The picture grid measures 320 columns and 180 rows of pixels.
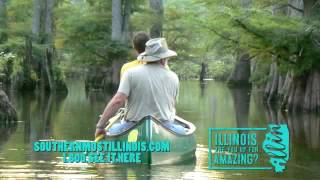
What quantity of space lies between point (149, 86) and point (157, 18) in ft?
89.8

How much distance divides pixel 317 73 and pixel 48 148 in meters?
12.5

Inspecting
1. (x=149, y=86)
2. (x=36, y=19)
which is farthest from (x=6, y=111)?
(x=36, y=19)

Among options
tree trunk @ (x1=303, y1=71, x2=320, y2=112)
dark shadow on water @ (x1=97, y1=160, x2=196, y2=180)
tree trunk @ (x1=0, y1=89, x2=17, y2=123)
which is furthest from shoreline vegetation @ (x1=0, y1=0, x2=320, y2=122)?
dark shadow on water @ (x1=97, y1=160, x2=196, y2=180)

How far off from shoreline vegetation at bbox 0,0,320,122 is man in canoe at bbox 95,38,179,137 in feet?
33.5

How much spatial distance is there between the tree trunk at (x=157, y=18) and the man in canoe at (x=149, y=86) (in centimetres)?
2712

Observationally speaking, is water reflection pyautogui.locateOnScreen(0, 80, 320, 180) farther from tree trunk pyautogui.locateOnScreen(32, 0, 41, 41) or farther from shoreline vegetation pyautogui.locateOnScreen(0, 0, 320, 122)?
tree trunk pyautogui.locateOnScreen(32, 0, 41, 41)

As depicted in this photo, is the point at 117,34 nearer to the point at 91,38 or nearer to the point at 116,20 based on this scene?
the point at 116,20

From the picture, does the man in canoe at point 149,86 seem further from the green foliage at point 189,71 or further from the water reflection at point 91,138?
the green foliage at point 189,71

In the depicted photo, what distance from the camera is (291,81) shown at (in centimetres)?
2212

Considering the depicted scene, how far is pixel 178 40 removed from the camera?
146 ft

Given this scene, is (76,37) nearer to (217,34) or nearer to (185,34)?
(185,34)

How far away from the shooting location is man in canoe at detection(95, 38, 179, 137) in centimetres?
830

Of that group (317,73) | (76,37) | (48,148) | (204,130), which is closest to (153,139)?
(48,148)

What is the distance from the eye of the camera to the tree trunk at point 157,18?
35.7 m
